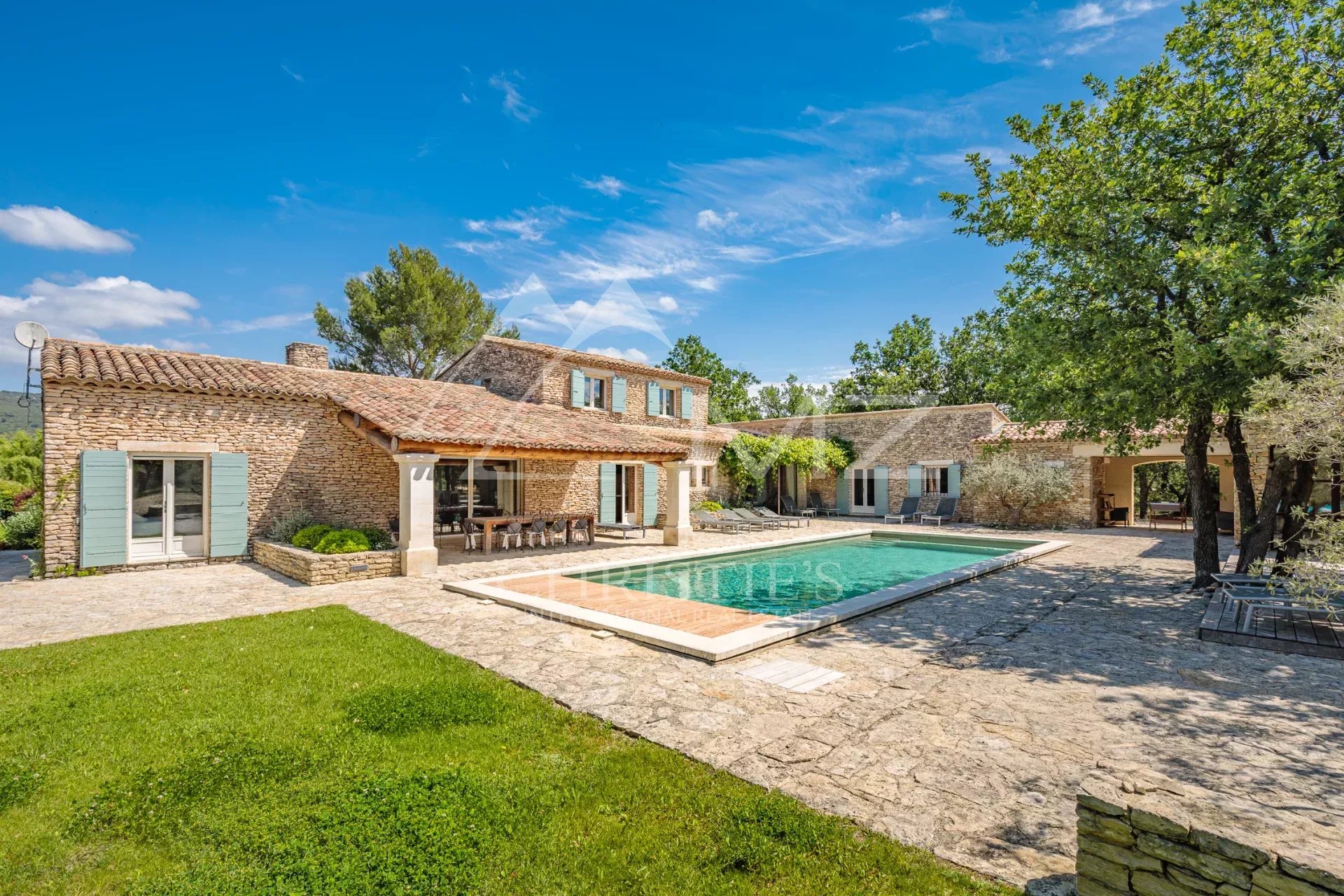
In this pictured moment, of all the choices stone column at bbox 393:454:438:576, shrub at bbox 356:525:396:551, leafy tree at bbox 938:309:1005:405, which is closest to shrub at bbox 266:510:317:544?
shrub at bbox 356:525:396:551

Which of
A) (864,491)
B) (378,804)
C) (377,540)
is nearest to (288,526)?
(377,540)

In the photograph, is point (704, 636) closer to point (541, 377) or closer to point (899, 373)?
point (541, 377)

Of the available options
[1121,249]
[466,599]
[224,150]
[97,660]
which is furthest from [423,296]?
[1121,249]

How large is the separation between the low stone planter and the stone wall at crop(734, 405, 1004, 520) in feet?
66.1

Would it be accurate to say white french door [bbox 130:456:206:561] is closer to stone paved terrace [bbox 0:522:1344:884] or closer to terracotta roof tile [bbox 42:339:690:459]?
terracotta roof tile [bbox 42:339:690:459]

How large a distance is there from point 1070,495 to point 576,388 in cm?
1798

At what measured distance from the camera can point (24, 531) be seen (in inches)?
611

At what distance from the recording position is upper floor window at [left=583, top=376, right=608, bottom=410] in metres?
20.9

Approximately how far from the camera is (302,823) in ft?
11.1

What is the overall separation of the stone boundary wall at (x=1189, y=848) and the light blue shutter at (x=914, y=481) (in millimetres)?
23387

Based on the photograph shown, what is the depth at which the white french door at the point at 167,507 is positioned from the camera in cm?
1212

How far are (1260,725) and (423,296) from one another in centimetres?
3254

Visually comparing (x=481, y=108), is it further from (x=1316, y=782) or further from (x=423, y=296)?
(x=1316, y=782)

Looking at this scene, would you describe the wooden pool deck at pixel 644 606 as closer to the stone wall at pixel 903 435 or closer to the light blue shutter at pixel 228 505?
the light blue shutter at pixel 228 505
